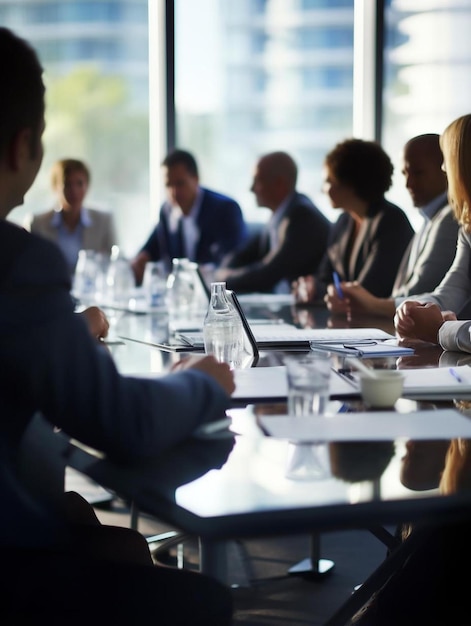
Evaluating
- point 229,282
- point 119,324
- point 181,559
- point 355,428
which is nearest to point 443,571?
point 355,428

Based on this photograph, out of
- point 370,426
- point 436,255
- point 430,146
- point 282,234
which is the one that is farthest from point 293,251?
point 370,426

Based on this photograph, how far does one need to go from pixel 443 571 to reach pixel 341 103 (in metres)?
5.67

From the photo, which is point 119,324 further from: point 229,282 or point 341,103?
point 341,103

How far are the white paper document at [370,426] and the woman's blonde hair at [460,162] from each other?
4.19 feet

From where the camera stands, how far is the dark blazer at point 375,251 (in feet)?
13.8

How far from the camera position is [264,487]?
111 centimetres

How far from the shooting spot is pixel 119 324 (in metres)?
3.19

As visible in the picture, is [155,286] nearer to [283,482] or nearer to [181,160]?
[181,160]

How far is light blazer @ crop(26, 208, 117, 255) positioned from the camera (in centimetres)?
612

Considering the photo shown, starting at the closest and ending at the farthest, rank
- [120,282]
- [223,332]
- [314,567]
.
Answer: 1. [223,332]
2. [314,567]
3. [120,282]

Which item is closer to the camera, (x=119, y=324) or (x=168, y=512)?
(x=168, y=512)

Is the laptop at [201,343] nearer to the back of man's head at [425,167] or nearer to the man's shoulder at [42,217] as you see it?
the back of man's head at [425,167]

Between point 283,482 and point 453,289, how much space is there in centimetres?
208

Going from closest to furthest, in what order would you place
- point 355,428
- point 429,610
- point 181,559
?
point 355,428 → point 429,610 → point 181,559
